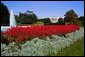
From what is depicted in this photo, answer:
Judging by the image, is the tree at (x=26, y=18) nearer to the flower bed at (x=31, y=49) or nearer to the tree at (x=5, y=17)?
the tree at (x=5, y=17)

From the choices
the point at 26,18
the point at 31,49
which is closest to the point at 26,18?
the point at 26,18

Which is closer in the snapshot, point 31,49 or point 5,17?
point 31,49

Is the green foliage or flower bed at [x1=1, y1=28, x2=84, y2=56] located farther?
the green foliage

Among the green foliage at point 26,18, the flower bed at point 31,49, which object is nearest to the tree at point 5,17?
the green foliage at point 26,18

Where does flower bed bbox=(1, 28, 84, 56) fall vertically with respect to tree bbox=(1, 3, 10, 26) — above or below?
above

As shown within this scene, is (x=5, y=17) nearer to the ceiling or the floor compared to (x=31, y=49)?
nearer to the floor

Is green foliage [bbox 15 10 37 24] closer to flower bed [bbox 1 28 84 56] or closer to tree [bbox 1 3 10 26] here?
tree [bbox 1 3 10 26]

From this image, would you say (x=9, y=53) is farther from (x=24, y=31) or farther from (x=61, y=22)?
(x=61, y=22)

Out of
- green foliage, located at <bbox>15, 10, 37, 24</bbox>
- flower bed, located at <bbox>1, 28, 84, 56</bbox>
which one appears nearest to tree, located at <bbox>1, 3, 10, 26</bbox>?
green foliage, located at <bbox>15, 10, 37, 24</bbox>

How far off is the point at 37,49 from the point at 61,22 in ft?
56.9

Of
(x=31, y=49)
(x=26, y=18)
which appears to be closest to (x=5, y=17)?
Answer: (x=26, y=18)

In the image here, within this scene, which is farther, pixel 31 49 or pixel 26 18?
pixel 26 18

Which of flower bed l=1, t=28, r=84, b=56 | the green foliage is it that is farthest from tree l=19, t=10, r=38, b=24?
flower bed l=1, t=28, r=84, b=56

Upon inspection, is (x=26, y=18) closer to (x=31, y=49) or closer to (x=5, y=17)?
(x=5, y=17)
